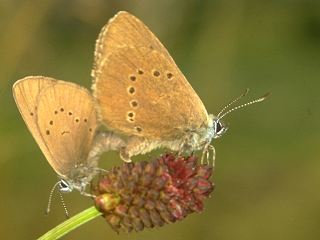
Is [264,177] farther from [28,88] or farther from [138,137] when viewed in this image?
[28,88]

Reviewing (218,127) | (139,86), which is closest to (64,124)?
(139,86)

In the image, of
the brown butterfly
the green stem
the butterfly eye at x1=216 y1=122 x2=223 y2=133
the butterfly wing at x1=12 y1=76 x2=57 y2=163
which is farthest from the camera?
the butterfly eye at x1=216 y1=122 x2=223 y2=133

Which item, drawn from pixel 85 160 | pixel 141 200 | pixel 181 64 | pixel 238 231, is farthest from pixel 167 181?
pixel 181 64

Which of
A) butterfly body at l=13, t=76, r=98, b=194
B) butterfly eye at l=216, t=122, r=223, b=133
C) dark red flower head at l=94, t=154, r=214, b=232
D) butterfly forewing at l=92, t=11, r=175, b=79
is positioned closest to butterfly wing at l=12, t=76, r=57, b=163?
butterfly body at l=13, t=76, r=98, b=194

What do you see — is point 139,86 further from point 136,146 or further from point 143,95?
point 136,146

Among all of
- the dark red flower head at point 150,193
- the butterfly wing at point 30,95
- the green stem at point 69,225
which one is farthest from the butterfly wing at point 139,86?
the green stem at point 69,225

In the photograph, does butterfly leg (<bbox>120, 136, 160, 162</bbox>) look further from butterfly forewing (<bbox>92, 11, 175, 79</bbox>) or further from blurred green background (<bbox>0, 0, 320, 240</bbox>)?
blurred green background (<bbox>0, 0, 320, 240</bbox>)

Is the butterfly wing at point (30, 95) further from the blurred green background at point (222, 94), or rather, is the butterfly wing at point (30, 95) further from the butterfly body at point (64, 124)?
the blurred green background at point (222, 94)
